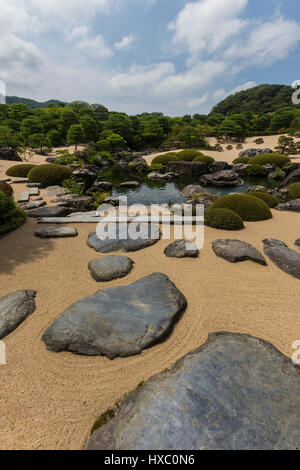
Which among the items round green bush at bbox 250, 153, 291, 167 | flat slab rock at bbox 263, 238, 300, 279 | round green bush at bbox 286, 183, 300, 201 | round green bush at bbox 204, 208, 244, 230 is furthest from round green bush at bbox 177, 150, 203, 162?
flat slab rock at bbox 263, 238, 300, 279

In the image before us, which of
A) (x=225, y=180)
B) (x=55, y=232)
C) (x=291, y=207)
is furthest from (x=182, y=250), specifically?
(x=225, y=180)

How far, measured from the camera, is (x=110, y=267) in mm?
4855

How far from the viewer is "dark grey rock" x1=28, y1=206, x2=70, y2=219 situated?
8344mm

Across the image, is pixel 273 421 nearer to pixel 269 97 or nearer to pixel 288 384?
pixel 288 384

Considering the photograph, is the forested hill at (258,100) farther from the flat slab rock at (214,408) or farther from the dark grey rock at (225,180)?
the flat slab rock at (214,408)

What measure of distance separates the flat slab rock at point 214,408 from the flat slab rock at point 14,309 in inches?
88.7

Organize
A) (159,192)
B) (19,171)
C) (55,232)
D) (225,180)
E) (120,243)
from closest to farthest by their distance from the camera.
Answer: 1. (120,243)
2. (55,232)
3. (159,192)
4. (19,171)
5. (225,180)

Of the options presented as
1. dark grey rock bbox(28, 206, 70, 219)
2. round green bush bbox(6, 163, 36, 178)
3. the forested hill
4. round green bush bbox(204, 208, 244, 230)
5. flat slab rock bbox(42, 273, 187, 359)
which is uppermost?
the forested hill

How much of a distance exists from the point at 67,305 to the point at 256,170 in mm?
23883

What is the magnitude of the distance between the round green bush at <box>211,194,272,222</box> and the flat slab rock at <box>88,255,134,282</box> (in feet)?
18.3

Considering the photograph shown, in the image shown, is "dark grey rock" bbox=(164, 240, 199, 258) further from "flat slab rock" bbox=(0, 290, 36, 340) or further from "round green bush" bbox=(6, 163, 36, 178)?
"round green bush" bbox=(6, 163, 36, 178)

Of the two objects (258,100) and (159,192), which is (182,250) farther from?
(258,100)
